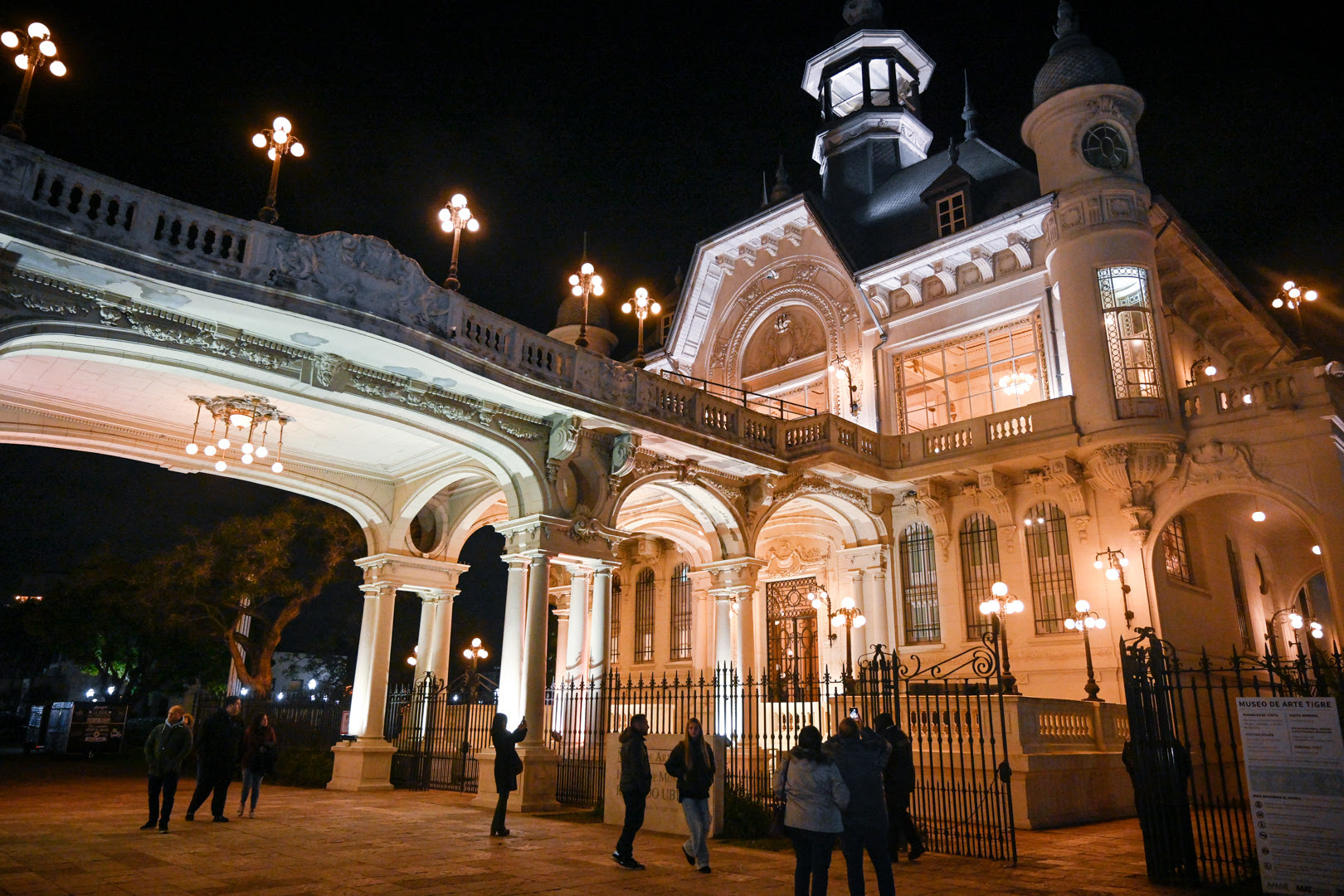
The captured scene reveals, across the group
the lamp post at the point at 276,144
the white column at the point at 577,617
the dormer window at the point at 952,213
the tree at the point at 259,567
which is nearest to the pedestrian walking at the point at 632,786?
the white column at the point at 577,617

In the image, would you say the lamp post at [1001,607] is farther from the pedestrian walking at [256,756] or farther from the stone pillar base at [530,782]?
the pedestrian walking at [256,756]

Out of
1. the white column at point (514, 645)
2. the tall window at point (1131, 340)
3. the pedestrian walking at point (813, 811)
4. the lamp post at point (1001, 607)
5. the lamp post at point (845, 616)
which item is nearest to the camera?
the pedestrian walking at point (813, 811)

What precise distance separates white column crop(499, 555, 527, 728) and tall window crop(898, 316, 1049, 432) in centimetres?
1133

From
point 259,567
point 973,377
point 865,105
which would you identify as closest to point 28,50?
point 259,567

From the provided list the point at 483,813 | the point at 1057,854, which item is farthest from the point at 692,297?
the point at 1057,854

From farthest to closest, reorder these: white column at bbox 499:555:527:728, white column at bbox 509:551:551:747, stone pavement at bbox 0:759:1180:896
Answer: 1. white column at bbox 499:555:527:728
2. white column at bbox 509:551:551:747
3. stone pavement at bbox 0:759:1180:896

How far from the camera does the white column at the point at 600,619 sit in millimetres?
17328

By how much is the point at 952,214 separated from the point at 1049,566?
9.41 metres

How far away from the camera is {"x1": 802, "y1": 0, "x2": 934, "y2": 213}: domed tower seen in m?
29.9

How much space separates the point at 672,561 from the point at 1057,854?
58.7 ft

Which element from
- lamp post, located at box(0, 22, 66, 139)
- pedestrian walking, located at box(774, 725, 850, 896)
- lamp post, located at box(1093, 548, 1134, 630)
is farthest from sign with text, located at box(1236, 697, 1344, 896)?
lamp post, located at box(0, 22, 66, 139)

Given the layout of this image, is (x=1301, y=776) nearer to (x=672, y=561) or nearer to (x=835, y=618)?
(x=835, y=618)

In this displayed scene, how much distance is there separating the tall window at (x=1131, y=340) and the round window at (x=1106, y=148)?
102 inches

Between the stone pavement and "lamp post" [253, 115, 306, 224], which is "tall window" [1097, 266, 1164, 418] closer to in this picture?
the stone pavement
